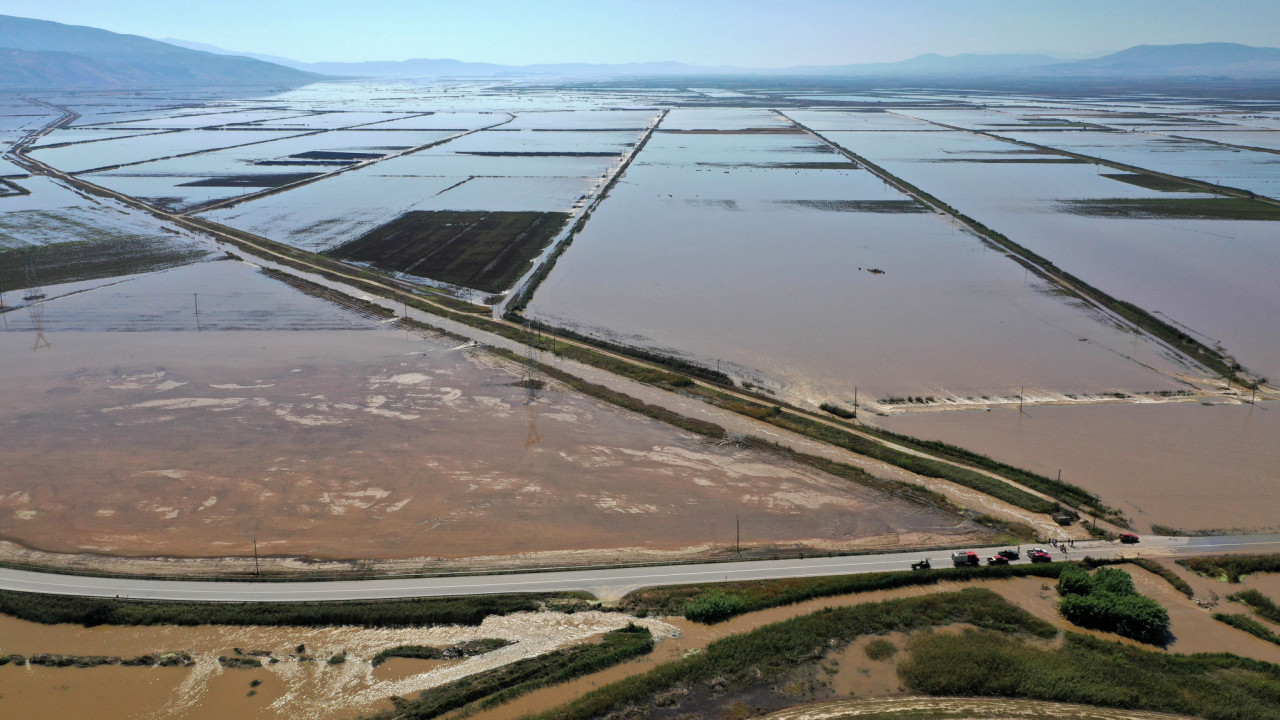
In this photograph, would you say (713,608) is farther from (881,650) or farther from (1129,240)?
(1129,240)

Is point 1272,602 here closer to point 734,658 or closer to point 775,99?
point 734,658

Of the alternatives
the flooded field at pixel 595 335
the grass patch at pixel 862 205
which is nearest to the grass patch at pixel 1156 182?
the flooded field at pixel 595 335

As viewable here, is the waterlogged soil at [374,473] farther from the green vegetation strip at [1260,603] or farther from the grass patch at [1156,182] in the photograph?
the grass patch at [1156,182]

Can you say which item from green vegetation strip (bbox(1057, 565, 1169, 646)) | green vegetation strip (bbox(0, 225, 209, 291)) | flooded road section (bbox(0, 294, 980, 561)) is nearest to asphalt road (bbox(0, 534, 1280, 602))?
flooded road section (bbox(0, 294, 980, 561))

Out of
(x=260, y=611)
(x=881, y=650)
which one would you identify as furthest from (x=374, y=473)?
(x=881, y=650)

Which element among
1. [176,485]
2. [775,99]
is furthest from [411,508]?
[775,99]

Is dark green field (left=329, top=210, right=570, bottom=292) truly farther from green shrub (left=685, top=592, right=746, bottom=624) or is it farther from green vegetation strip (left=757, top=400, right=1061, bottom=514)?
green shrub (left=685, top=592, right=746, bottom=624)
